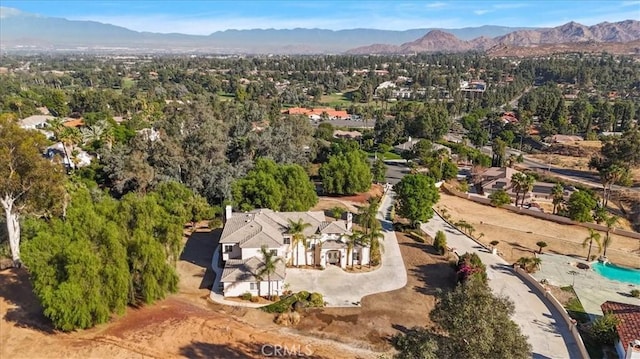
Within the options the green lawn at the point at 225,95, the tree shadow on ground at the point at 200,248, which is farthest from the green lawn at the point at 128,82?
the tree shadow on ground at the point at 200,248

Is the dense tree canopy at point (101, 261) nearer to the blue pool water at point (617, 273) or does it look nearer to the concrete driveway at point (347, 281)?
the concrete driveway at point (347, 281)

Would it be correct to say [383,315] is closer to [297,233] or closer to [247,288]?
[297,233]

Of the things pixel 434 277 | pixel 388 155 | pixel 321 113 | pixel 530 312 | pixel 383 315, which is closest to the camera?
pixel 383 315

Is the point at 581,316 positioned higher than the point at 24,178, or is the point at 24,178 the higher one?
the point at 24,178

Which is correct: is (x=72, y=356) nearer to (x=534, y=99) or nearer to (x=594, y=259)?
(x=594, y=259)

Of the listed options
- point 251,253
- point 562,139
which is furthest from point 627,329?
point 562,139

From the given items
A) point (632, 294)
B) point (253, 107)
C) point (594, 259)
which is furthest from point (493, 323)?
point (253, 107)

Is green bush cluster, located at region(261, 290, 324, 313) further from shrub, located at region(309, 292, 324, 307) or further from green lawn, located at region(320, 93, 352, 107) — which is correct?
green lawn, located at region(320, 93, 352, 107)
